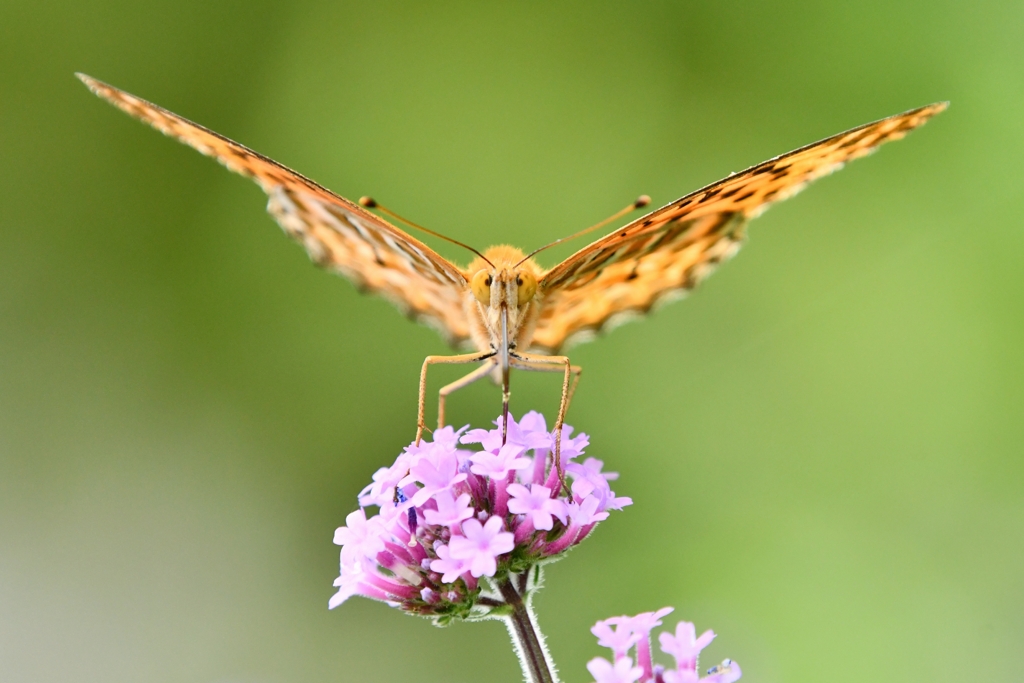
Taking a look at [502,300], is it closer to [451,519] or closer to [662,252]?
[662,252]

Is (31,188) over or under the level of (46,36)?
under

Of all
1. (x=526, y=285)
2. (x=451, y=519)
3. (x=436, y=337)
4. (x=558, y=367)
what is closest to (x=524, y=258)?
(x=526, y=285)

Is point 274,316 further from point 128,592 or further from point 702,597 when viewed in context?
point 702,597

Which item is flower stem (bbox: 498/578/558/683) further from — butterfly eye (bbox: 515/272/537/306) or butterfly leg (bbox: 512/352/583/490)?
butterfly eye (bbox: 515/272/537/306)

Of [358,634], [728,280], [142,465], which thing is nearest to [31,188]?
[142,465]

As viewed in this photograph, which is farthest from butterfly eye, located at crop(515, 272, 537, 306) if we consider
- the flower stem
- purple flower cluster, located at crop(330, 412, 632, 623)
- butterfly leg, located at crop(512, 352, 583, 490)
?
the flower stem

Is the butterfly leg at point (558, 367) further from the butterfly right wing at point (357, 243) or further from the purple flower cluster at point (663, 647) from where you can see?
the purple flower cluster at point (663, 647)
